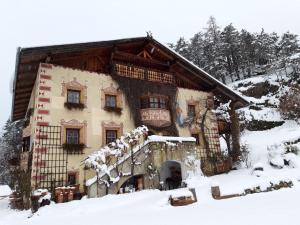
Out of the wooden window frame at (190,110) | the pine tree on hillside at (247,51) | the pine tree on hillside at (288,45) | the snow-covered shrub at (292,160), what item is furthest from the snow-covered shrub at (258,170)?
the pine tree on hillside at (288,45)

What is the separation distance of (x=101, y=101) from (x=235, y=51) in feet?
138

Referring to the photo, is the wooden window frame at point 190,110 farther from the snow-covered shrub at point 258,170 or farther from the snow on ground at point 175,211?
the snow on ground at point 175,211

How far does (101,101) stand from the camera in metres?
17.2

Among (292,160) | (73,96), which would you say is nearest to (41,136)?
(73,96)

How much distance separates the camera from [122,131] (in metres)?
17.2

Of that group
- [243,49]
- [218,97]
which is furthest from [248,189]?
[243,49]

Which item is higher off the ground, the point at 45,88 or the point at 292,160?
the point at 45,88

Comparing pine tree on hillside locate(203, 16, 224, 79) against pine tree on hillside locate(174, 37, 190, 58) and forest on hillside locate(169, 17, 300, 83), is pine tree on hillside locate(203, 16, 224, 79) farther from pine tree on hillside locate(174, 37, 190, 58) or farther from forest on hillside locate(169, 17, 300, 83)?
pine tree on hillside locate(174, 37, 190, 58)

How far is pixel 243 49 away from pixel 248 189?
1886 inches

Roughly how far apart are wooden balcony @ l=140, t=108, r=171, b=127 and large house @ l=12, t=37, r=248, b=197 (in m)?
0.07

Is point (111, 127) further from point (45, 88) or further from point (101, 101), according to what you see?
point (45, 88)

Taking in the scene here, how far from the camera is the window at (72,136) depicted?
51.1 ft

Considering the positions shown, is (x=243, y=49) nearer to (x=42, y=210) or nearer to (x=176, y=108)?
(x=176, y=108)

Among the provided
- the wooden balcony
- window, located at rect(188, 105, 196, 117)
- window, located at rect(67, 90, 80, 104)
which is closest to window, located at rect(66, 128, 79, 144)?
window, located at rect(67, 90, 80, 104)
